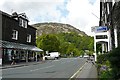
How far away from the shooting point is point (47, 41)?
99.8m

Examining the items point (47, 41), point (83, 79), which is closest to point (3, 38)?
point (83, 79)

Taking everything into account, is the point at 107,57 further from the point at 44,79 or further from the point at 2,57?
the point at 2,57

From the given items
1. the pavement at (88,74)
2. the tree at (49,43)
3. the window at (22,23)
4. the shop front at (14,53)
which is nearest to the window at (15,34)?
the shop front at (14,53)

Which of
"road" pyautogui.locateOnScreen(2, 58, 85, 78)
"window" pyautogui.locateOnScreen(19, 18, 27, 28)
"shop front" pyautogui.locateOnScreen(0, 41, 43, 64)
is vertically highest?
"window" pyautogui.locateOnScreen(19, 18, 27, 28)

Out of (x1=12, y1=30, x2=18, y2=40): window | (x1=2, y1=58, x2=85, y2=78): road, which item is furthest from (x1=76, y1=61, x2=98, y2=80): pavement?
(x1=12, y1=30, x2=18, y2=40): window

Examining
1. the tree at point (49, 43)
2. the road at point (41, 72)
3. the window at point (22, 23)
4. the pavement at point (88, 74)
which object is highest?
the window at point (22, 23)

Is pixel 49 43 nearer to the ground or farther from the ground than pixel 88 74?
farther from the ground

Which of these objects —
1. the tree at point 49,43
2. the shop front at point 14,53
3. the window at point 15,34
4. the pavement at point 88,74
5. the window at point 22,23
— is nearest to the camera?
the pavement at point 88,74

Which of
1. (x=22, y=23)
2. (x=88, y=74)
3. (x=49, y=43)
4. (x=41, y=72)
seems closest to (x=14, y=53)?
(x=22, y=23)

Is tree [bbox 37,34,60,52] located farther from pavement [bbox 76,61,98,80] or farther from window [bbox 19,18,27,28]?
pavement [bbox 76,61,98,80]

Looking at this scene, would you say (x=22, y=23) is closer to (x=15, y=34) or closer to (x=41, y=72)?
(x=15, y=34)

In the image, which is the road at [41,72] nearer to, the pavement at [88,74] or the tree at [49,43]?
the pavement at [88,74]

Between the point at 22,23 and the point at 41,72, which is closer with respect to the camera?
the point at 41,72

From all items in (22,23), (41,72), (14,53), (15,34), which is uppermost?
(22,23)
